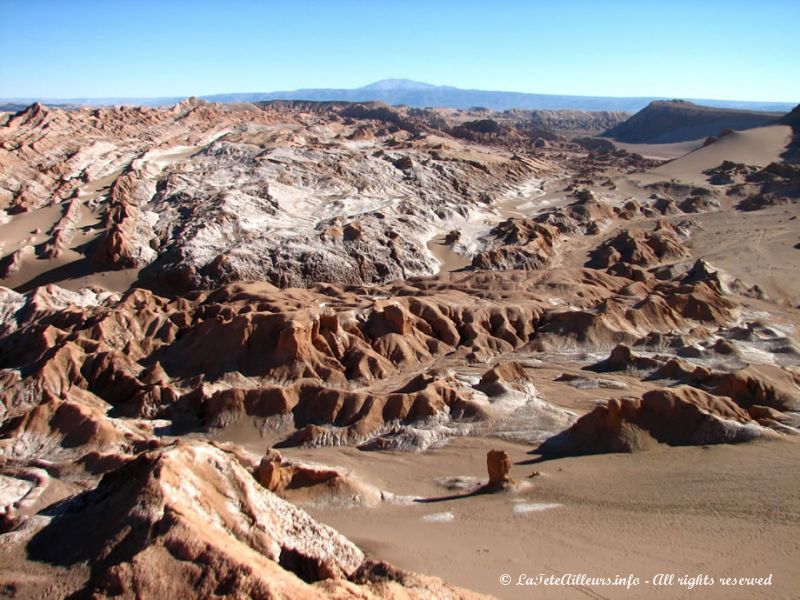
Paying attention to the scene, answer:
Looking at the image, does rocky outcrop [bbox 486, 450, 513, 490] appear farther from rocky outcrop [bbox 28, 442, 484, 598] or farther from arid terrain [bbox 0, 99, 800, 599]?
rocky outcrop [bbox 28, 442, 484, 598]

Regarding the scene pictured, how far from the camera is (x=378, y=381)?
87.0 ft

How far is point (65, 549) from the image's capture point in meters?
8.88

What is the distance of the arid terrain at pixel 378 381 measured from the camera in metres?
10.1

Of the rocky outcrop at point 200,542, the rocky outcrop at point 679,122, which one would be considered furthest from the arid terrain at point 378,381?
the rocky outcrop at point 679,122

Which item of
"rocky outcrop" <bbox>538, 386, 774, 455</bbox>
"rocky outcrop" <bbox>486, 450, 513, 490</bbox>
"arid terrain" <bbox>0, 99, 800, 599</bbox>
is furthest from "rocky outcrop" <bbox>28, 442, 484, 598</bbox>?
"rocky outcrop" <bbox>538, 386, 774, 455</bbox>

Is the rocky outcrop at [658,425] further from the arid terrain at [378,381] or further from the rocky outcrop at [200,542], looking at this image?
the rocky outcrop at [200,542]

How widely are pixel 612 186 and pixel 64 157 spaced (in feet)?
196

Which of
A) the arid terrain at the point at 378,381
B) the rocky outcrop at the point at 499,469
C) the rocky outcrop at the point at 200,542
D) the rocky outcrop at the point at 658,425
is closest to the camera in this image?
the rocky outcrop at the point at 200,542

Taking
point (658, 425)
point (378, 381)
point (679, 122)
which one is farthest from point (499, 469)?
point (679, 122)

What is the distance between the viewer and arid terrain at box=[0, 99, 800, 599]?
10.1 metres

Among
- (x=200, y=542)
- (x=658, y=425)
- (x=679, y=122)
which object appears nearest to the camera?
(x=200, y=542)

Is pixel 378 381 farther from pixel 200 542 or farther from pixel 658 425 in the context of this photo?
pixel 200 542

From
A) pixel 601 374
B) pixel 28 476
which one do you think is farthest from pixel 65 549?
pixel 601 374

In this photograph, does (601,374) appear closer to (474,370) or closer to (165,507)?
(474,370)
